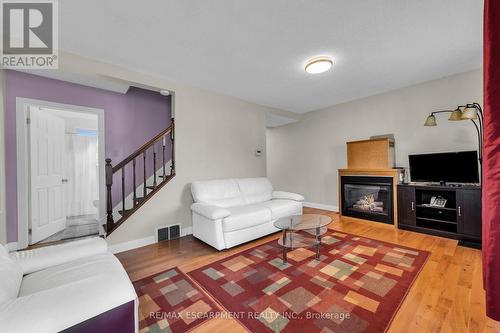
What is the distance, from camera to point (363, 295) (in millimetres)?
1753

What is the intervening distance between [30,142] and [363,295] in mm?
4582

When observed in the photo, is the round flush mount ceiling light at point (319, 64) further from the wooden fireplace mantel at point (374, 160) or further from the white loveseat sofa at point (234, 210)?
the white loveseat sofa at point (234, 210)

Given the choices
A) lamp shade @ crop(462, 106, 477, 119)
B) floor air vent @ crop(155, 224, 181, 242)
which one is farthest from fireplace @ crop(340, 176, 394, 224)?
floor air vent @ crop(155, 224, 181, 242)

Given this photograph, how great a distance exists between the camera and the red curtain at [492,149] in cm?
70

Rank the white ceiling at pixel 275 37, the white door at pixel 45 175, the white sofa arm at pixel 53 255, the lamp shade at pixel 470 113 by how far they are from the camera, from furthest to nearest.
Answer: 1. the white door at pixel 45 175
2. the lamp shade at pixel 470 113
3. the white ceiling at pixel 275 37
4. the white sofa arm at pixel 53 255

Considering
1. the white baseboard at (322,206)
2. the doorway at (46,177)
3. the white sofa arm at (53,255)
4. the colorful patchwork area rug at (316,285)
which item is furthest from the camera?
the white baseboard at (322,206)

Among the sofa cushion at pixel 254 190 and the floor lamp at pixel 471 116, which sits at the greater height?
the floor lamp at pixel 471 116

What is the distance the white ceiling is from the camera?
5.98ft

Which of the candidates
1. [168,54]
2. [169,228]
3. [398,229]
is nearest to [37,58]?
[168,54]

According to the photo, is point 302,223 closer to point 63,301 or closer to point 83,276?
point 83,276

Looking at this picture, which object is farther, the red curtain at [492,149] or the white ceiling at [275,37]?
the white ceiling at [275,37]

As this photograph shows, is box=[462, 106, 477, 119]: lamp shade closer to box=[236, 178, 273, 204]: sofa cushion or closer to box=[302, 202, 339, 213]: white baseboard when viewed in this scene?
box=[302, 202, 339, 213]: white baseboard

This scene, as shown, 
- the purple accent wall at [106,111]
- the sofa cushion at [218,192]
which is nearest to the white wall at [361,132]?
the sofa cushion at [218,192]

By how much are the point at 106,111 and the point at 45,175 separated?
137cm
